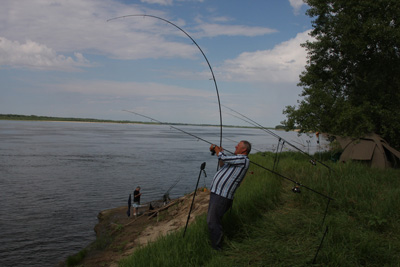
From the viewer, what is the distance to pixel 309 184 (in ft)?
21.7

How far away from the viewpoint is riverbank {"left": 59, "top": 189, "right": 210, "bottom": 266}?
797cm

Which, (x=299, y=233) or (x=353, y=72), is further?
(x=353, y=72)

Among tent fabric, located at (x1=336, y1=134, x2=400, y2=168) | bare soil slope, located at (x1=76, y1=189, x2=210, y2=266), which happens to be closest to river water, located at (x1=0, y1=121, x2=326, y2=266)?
bare soil slope, located at (x1=76, y1=189, x2=210, y2=266)

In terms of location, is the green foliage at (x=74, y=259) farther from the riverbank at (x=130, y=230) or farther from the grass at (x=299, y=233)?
the grass at (x=299, y=233)

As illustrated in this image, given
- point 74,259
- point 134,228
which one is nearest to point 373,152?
point 134,228

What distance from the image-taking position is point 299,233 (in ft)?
16.2

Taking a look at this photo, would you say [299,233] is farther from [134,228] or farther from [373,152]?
[373,152]

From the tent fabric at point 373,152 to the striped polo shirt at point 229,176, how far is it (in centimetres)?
873

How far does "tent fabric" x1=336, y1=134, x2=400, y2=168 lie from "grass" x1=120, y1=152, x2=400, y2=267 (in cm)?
553

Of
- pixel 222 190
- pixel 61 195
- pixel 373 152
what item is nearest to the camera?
pixel 222 190

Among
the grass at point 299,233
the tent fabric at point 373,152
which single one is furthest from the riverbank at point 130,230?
the tent fabric at point 373,152

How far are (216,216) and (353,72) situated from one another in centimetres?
1204

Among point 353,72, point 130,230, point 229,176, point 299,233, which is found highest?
point 353,72

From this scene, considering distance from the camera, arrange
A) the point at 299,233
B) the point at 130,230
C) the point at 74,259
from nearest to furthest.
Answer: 1. the point at 299,233
2. the point at 74,259
3. the point at 130,230
